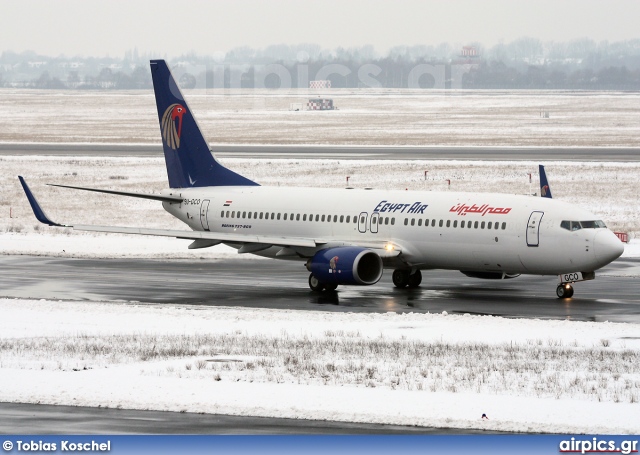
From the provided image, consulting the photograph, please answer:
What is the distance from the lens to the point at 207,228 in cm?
4500

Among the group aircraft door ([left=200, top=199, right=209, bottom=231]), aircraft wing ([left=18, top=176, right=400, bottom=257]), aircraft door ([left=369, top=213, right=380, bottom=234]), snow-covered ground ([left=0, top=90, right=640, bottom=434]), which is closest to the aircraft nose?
snow-covered ground ([left=0, top=90, right=640, bottom=434])

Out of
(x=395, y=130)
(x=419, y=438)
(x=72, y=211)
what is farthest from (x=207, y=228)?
(x=395, y=130)

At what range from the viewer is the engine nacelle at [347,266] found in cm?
3844

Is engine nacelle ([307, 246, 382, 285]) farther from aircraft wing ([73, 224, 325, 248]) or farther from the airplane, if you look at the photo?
aircraft wing ([73, 224, 325, 248])

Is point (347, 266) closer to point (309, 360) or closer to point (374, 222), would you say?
point (374, 222)

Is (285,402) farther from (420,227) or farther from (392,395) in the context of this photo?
(420,227)

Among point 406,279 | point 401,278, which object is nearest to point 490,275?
point 406,279

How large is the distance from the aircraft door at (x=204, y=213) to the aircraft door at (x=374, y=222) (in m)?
7.32

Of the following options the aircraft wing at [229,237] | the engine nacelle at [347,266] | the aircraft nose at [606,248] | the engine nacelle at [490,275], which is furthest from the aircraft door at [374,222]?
the aircraft nose at [606,248]

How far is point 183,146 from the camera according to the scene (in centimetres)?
4634

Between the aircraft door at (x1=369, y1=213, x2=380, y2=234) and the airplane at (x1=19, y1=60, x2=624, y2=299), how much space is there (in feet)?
0.12

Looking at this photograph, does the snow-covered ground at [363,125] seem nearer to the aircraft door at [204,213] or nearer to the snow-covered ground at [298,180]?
the snow-covered ground at [298,180]

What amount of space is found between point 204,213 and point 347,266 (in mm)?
8709

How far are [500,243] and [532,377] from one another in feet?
49.3
